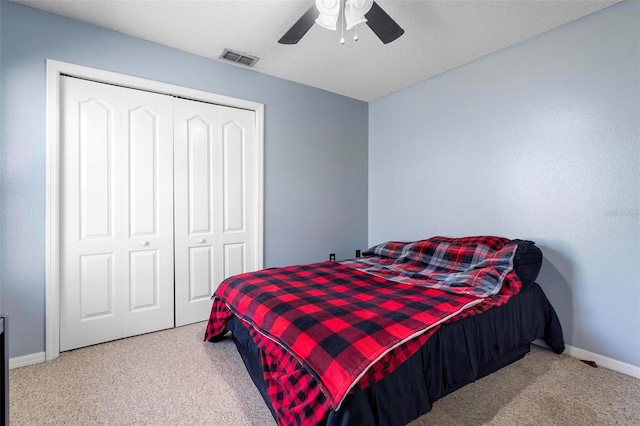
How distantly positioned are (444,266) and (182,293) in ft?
7.98

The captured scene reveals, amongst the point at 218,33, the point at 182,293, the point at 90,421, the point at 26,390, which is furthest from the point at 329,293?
the point at 218,33

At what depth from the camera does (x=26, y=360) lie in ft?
7.03

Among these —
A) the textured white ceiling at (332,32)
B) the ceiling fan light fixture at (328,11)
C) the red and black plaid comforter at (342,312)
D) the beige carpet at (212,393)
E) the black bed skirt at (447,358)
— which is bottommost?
the beige carpet at (212,393)

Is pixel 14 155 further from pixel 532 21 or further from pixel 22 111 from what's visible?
pixel 532 21

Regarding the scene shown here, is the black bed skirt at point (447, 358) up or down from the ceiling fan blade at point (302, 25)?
down

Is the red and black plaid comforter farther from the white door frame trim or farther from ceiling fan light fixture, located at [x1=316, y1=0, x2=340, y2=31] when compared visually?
ceiling fan light fixture, located at [x1=316, y1=0, x2=340, y2=31]

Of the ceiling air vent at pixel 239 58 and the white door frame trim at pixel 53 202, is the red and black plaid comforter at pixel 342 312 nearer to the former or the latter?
the white door frame trim at pixel 53 202

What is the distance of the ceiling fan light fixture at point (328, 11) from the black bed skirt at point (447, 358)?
1.92 metres

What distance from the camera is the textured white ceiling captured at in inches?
85.0

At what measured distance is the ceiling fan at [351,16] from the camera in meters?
1.79

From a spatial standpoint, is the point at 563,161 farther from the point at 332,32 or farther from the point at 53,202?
the point at 53,202

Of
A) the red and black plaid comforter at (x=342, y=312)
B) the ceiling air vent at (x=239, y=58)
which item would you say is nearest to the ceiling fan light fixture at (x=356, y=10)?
the ceiling air vent at (x=239, y=58)

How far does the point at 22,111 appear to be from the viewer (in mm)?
2143

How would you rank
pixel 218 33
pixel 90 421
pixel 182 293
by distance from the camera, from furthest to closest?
pixel 182 293 → pixel 218 33 → pixel 90 421
